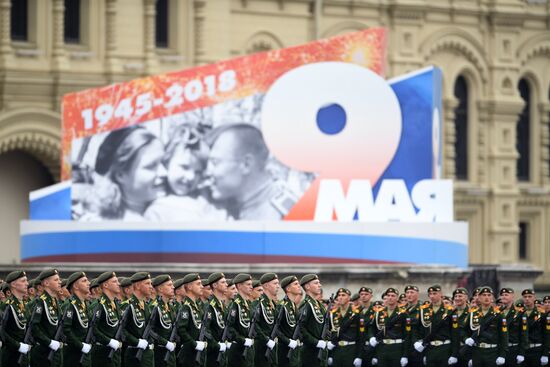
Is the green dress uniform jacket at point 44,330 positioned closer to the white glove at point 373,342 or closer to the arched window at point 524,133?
the white glove at point 373,342

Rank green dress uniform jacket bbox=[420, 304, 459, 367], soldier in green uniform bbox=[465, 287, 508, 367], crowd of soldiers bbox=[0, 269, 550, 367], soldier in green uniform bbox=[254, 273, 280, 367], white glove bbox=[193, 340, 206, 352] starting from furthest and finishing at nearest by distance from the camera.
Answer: green dress uniform jacket bbox=[420, 304, 459, 367], soldier in green uniform bbox=[465, 287, 508, 367], soldier in green uniform bbox=[254, 273, 280, 367], white glove bbox=[193, 340, 206, 352], crowd of soldiers bbox=[0, 269, 550, 367]

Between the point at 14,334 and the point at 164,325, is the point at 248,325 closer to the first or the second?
the point at 164,325

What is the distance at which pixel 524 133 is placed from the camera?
177 feet

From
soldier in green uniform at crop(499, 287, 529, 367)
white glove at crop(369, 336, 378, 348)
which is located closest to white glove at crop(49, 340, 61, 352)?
white glove at crop(369, 336, 378, 348)

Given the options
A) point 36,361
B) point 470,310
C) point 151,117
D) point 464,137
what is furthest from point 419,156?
point 464,137

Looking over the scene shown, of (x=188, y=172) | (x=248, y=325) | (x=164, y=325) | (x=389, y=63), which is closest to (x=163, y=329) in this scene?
Result: (x=164, y=325)

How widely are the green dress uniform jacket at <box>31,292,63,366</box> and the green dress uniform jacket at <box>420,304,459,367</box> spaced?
6168mm

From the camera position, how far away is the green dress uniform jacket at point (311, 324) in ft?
69.8

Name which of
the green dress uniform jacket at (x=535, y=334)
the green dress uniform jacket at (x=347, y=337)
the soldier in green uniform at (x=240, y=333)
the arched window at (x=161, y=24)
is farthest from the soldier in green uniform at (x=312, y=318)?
the arched window at (x=161, y=24)

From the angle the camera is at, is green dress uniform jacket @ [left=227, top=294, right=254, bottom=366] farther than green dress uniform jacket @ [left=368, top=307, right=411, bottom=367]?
No

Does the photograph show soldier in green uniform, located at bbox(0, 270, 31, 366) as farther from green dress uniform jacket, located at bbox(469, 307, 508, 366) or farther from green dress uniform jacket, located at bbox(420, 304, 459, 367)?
green dress uniform jacket, located at bbox(469, 307, 508, 366)

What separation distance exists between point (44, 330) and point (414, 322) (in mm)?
6301

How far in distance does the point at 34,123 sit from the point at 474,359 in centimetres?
2008

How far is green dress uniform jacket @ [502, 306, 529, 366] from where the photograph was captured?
23688 mm
